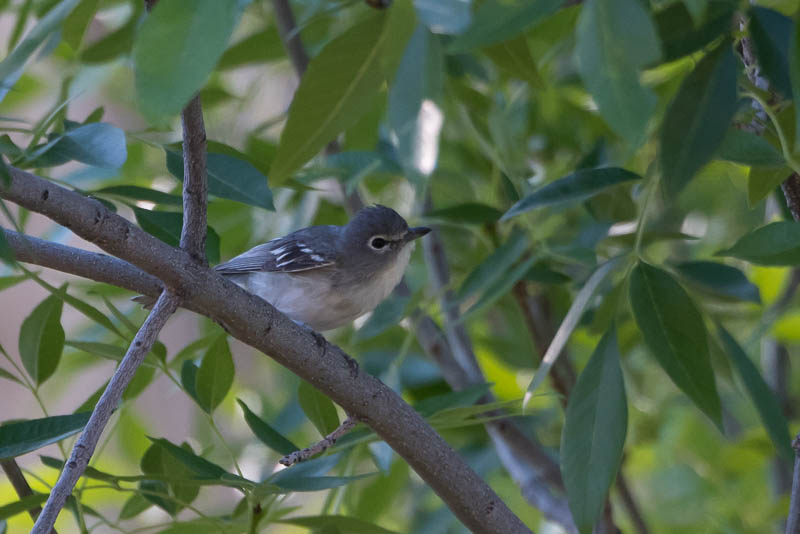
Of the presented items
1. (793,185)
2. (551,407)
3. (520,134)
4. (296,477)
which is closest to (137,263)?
(296,477)

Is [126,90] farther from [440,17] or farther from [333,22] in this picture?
[440,17]

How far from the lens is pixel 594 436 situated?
1.65 m

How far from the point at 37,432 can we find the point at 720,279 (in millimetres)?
1546

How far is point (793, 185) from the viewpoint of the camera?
1.74 metres

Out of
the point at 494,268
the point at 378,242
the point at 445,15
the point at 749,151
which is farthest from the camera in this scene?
the point at 378,242

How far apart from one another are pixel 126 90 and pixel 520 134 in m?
1.74

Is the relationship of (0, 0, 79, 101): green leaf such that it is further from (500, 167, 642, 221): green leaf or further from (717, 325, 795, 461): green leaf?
(717, 325, 795, 461): green leaf

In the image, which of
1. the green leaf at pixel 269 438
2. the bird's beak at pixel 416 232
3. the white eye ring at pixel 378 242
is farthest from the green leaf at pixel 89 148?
the white eye ring at pixel 378 242

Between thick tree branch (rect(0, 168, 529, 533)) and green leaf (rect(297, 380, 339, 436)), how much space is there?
0.23 meters

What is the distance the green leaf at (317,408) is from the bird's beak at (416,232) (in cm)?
107

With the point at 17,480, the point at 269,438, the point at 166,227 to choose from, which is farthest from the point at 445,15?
the point at 17,480

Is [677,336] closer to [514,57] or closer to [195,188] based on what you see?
[514,57]

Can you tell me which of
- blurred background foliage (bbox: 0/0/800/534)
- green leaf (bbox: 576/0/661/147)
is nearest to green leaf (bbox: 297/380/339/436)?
blurred background foliage (bbox: 0/0/800/534)

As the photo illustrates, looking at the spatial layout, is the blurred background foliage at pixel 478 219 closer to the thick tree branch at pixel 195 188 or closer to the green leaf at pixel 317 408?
the green leaf at pixel 317 408
